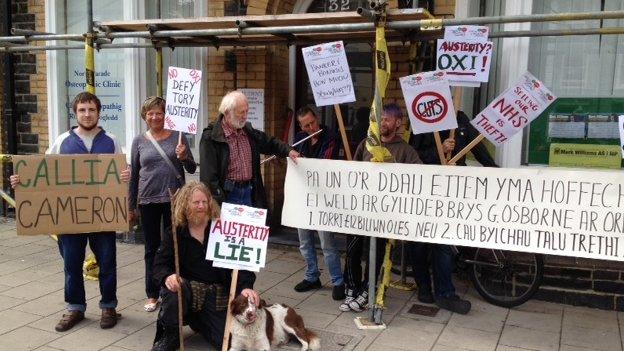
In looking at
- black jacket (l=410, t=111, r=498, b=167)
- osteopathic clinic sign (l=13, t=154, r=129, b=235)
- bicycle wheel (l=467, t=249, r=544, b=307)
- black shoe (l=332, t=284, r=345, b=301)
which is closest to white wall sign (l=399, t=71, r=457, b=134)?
black jacket (l=410, t=111, r=498, b=167)

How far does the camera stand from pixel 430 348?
12.9 ft

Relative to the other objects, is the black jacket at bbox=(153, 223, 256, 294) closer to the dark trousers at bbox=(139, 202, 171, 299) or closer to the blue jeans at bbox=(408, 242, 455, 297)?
the dark trousers at bbox=(139, 202, 171, 299)

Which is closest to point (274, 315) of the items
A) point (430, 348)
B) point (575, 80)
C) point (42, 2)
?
point (430, 348)

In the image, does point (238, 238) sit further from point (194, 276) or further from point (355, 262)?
point (355, 262)

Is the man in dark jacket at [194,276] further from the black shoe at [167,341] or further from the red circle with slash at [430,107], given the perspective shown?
the red circle with slash at [430,107]

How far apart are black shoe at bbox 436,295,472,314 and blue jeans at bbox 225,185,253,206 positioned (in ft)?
6.12

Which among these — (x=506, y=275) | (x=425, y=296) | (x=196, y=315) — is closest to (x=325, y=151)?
(x=425, y=296)

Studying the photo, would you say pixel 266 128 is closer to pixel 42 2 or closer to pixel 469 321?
pixel 469 321

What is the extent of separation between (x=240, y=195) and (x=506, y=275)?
96.4 inches

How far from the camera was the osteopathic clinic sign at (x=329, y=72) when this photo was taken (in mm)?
4264

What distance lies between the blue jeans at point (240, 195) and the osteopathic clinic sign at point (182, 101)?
0.59 m

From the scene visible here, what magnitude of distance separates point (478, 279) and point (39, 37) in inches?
205

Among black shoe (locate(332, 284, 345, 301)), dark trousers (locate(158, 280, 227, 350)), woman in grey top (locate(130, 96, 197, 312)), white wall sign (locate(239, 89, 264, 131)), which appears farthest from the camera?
white wall sign (locate(239, 89, 264, 131))

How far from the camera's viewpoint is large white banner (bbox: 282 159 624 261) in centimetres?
370
